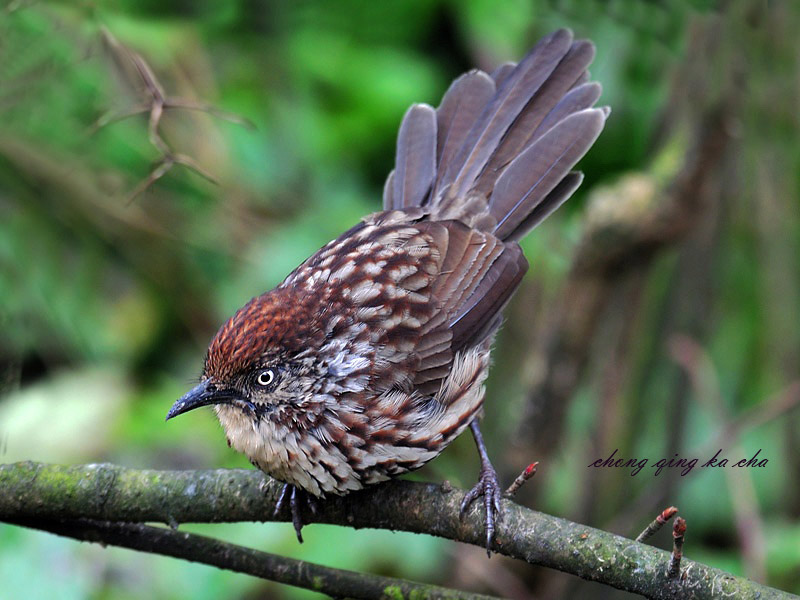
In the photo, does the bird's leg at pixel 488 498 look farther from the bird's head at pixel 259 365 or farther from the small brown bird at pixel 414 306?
the bird's head at pixel 259 365

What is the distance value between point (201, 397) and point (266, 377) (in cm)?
21

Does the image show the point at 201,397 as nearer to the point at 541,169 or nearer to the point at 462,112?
the point at 541,169

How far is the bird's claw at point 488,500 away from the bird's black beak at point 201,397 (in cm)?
85

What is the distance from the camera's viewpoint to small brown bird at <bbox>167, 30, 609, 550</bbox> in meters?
2.99

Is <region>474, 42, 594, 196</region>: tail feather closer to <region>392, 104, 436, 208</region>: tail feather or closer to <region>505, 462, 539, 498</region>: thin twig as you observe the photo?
<region>392, 104, 436, 208</region>: tail feather

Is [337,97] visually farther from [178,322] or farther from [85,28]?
[85,28]

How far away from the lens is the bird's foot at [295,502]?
9.79 ft

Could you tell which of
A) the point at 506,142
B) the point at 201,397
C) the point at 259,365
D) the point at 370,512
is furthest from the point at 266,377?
the point at 506,142

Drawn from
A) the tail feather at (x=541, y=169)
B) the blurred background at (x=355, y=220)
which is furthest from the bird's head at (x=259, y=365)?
the tail feather at (x=541, y=169)

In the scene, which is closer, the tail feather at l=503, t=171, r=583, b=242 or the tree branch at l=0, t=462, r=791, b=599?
the tree branch at l=0, t=462, r=791, b=599

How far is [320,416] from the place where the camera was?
9.91 feet

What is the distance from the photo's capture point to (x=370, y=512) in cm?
290

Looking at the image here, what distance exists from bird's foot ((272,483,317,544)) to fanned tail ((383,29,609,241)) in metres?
1.25

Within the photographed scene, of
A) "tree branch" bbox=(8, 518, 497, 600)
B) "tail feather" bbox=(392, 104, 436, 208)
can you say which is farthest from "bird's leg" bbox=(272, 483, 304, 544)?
"tail feather" bbox=(392, 104, 436, 208)
